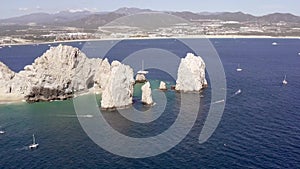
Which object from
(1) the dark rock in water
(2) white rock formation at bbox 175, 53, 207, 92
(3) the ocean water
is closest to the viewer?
(3) the ocean water

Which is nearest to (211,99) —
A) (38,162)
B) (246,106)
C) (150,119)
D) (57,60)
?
(246,106)

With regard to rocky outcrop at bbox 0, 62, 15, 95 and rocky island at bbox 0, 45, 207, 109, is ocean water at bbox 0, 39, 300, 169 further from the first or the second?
rocky outcrop at bbox 0, 62, 15, 95

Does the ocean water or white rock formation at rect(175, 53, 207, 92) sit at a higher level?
white rock formation at rect(175, 53, 207, 92)

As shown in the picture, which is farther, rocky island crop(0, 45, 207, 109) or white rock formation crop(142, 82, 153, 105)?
white rock formation crop(142, 82, 153, 105)

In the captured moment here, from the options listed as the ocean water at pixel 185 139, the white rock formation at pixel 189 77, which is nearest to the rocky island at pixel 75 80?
the white rock formation at pixel 189 77

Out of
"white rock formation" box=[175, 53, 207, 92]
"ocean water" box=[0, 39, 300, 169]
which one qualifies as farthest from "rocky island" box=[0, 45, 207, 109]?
"ocean water" box=[0, 39, 300, 169]

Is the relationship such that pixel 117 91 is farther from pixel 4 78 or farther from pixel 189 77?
pixel 4 78
